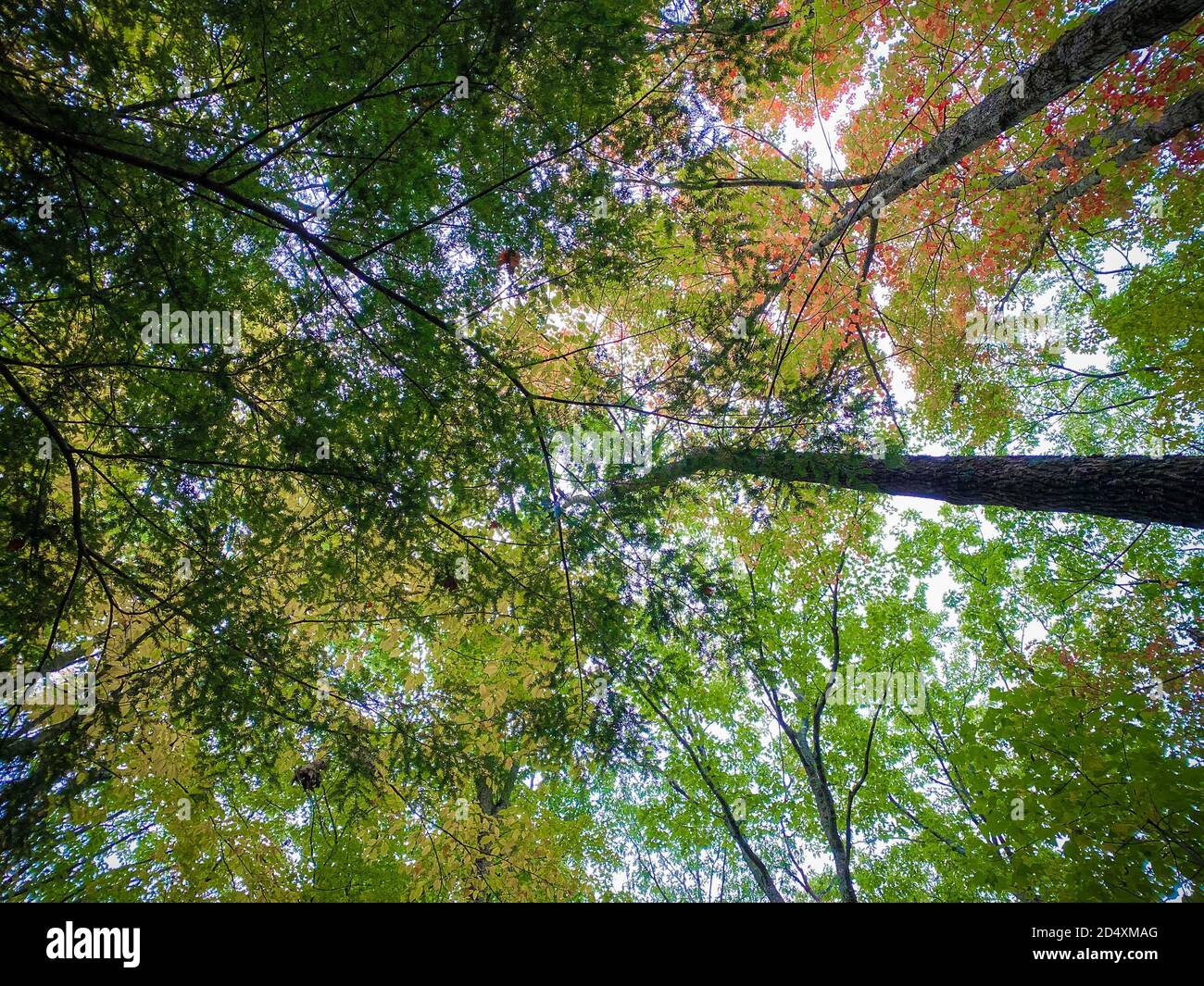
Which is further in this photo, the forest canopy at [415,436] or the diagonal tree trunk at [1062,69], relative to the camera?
the diagonal tree trunk at [1062,69]

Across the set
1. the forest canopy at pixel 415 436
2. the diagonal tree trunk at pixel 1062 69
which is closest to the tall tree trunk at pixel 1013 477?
the forest canopy at pixel 415 436

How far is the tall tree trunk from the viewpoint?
9.62ft

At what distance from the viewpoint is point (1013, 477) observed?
380 centimetres

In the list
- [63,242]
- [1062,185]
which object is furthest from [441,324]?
[1062,185]

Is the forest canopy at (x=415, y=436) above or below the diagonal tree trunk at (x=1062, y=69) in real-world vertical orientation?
below

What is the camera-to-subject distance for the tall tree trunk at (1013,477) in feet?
9.62

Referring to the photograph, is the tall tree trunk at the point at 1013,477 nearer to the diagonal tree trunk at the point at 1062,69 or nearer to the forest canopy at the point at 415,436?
the forest canopy at the point at 415,436

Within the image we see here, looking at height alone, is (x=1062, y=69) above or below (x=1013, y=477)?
above

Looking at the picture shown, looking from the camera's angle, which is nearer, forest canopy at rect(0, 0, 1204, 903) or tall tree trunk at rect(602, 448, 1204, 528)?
forest canopy at rect(0, 0, 1204, 903)

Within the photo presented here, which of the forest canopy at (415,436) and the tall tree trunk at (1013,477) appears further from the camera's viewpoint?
the tall tree trunk at (1013,477)

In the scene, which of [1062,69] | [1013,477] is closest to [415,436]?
[1013,477]

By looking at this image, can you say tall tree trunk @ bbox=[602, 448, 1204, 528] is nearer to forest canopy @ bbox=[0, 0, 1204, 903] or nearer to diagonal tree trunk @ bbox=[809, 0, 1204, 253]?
forest canopy @ bbox=[0, 0, 1204, 903]

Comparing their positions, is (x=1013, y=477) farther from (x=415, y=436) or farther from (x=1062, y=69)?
(x=415, y=436)

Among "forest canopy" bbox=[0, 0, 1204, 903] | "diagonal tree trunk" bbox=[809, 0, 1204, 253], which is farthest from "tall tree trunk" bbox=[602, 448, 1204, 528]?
"diagonal tree trunk" bbox=[809, 0, 1204, 253]
